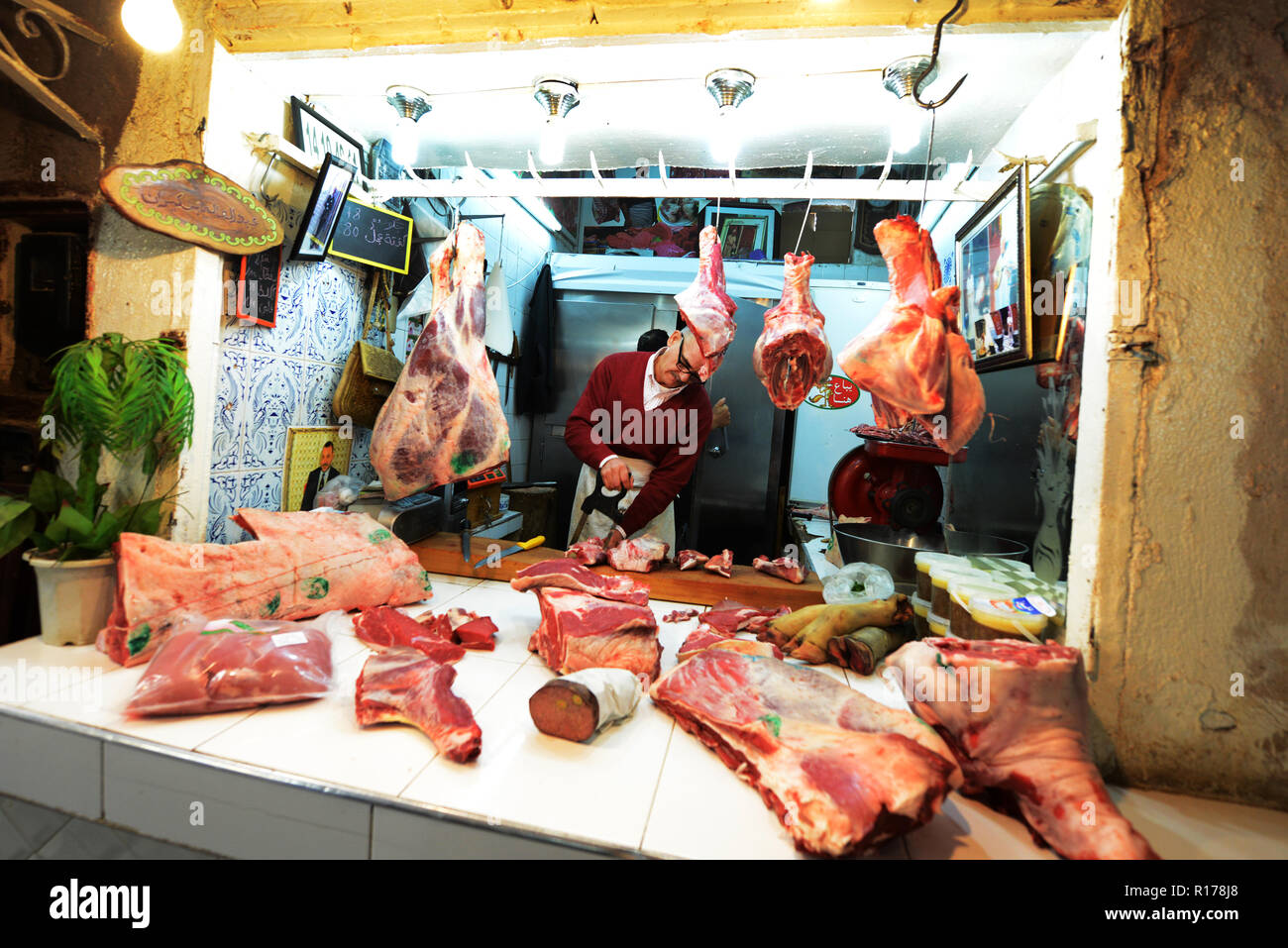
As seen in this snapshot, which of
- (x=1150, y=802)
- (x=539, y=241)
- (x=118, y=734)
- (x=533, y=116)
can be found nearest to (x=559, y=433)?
(x=539, y=241)

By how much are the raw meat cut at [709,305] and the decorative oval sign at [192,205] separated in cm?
193

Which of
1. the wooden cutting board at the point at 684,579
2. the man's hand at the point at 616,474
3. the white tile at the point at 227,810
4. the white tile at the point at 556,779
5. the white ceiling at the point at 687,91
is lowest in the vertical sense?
the white tile at the point at 227,810

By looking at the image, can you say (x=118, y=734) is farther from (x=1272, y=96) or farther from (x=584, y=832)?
(x=1272, y=96)

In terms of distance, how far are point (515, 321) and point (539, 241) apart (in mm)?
1013

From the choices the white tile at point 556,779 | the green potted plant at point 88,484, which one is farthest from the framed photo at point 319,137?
the white tile at point 556,779

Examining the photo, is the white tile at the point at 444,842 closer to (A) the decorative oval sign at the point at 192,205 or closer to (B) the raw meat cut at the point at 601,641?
(B) the raw meat cut at the point at 601,641

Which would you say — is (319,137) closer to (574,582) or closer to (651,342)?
(651,342)

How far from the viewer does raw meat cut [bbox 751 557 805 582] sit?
3041 millimetres

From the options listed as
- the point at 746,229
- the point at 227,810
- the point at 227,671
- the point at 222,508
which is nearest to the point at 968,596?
the point at 227,810

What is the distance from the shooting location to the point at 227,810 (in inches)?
58.4

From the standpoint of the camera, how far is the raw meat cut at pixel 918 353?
211 cm

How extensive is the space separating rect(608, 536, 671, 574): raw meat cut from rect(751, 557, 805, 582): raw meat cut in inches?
20.9

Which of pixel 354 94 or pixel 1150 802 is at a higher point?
pixel 354 94
